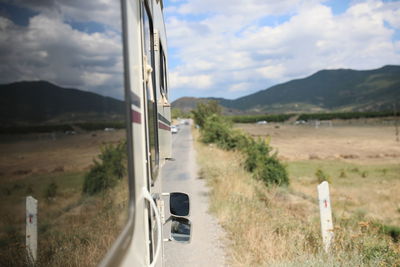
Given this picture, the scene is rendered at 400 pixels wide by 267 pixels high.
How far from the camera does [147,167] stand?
1.95m

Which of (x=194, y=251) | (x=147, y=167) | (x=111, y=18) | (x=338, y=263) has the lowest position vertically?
(x=194, y=251)

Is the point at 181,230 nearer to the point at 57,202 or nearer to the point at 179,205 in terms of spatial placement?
the point at 179,205

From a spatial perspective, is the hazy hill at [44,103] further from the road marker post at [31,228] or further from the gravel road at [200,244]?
the gravel road at [200,244]

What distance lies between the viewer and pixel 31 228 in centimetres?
81

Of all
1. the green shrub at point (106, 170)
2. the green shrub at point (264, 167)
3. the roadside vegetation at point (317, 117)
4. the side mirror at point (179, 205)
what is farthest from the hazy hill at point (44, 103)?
the roadside vegetation at point (317, 117)

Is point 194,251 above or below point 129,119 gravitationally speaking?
below

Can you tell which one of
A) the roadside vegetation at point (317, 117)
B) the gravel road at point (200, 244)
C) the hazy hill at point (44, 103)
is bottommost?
the gravel road at point (200, 244)

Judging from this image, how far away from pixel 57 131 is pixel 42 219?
8.0 inches

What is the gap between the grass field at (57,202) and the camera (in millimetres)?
712

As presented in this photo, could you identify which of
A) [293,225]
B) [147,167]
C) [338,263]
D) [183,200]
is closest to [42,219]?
[147,167]

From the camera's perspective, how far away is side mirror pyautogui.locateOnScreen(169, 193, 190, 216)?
292 cm

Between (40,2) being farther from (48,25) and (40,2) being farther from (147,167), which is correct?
(147,167)

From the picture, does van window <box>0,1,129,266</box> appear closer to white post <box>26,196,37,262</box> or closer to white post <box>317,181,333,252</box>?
white post <box>26,196,37,262</box>

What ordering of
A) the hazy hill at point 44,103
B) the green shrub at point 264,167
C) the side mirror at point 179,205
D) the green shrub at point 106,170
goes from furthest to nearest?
the green shrub at point 264,167 → the side mirror at point 179,205 → the green shrub at point 106,170 → the hazy hill at point 44,103
